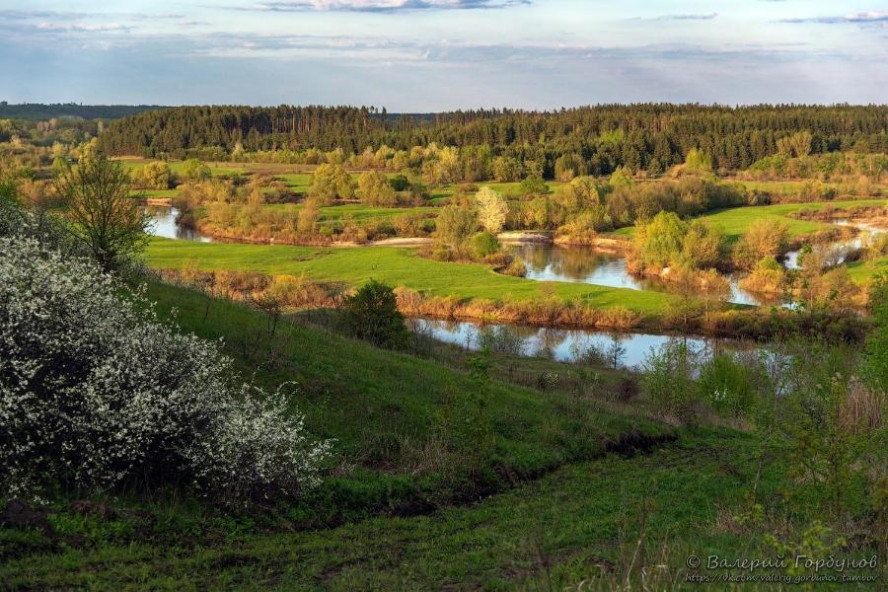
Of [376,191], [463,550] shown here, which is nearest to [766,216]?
[376,191]

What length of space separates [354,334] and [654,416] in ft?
35.1

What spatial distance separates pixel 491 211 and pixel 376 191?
23.1 m

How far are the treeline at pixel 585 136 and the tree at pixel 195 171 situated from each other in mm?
34097

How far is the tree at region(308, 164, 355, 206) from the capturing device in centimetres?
12296

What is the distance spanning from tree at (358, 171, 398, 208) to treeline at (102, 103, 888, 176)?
3735 cm

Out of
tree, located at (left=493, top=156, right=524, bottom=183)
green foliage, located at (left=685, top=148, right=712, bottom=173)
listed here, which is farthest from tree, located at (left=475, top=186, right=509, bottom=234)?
green foliage, located at (left=685, top=148, right=712, bottom=173)

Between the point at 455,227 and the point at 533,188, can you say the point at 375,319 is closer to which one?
the point at 455,227

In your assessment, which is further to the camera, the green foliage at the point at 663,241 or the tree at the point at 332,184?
the tree at the point at 332,184

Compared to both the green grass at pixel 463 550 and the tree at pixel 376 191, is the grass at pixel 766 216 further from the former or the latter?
the green grass at pixel 463 550

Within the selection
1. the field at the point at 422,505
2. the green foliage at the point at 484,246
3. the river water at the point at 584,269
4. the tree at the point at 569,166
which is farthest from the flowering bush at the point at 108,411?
the tree at the point at 569,166

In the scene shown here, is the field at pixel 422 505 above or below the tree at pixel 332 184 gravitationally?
below

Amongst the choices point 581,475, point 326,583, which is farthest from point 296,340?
point 326,583

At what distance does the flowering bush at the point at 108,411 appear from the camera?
12656mm

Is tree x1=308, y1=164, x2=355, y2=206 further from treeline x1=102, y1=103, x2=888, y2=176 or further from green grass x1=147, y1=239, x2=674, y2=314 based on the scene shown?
treeline x1=102, y1=103, x2=888, y2=176
